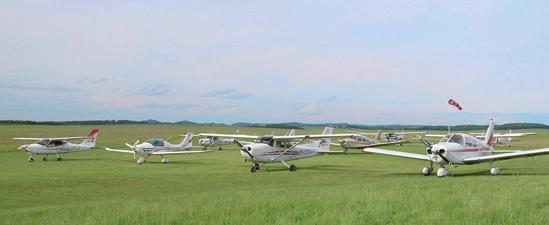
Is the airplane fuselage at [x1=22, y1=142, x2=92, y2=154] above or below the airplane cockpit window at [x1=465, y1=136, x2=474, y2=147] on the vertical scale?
below

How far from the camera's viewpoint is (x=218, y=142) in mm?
58594

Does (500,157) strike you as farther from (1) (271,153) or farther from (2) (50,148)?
(2) (50,148)

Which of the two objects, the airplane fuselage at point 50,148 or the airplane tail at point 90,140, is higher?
the airplane tail at point 90,140

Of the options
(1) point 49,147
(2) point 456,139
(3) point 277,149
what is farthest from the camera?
(1) point 49,147

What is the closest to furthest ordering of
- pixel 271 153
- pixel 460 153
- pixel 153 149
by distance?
pixel 460 153
pixel 271 153
pixel 153 149

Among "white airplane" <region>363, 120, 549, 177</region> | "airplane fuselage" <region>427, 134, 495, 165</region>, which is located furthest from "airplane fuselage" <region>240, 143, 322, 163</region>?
"airplane fuselage" <region>427, 134, 495, 165</region>

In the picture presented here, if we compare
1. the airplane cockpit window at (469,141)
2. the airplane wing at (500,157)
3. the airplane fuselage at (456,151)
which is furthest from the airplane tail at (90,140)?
the airplane wing at (500,157)

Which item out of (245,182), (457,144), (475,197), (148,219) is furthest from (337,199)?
(457,144)

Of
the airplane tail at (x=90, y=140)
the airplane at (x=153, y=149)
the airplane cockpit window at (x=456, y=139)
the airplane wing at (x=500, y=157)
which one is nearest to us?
the airplane wing at (x=500, y=157)

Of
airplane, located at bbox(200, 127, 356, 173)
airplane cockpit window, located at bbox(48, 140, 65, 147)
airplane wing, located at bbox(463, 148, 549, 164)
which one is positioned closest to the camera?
airplane wing, located at bbox(463, 148, 549, 164)

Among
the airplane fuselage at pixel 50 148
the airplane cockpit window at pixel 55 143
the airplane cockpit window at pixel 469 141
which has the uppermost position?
the airplane cockpit window at pixel 469 141

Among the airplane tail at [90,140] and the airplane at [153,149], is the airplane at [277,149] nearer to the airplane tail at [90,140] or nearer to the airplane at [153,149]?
the airplane at [153,149]

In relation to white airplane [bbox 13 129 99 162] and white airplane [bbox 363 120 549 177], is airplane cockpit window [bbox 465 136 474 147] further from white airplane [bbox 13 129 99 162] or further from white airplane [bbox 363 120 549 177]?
white airplane [bbox 13 129 99 162]

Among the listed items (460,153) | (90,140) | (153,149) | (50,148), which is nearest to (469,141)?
(460,153)
